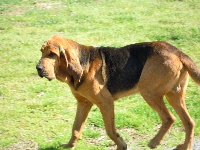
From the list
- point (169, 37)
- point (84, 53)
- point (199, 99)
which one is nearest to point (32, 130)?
point (84, 53)

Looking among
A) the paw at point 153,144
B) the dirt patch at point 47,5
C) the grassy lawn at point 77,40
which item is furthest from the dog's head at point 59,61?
the dirt patch at point 47,5

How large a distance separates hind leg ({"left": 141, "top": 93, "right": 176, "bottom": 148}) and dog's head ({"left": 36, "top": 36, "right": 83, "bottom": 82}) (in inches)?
41.4

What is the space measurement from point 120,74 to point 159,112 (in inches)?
32.5

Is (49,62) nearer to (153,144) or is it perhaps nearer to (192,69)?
(153,144)

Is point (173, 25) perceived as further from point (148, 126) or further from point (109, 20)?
point (148, 126)

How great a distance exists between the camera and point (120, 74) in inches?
249

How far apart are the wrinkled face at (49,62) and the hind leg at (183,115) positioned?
5.79ft

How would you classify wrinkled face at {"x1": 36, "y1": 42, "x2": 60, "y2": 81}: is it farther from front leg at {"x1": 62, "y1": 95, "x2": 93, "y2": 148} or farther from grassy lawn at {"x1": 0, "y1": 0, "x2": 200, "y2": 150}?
grassy lawn at {"x1": 0, "y1": 0, "x2": 200, "y2": 150}

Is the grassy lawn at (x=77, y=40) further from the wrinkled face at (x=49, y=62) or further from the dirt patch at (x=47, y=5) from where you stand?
the wrinkled face at (x=49, y=62)

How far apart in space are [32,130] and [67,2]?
9.16 m

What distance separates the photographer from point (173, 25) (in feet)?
42.5

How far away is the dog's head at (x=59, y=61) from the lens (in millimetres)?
5727

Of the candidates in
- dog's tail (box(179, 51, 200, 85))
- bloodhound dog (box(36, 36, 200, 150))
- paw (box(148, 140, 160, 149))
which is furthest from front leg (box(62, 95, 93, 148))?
dog's tail (box(179, 51, 200, 85))

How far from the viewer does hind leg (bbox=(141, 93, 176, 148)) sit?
235 inches
